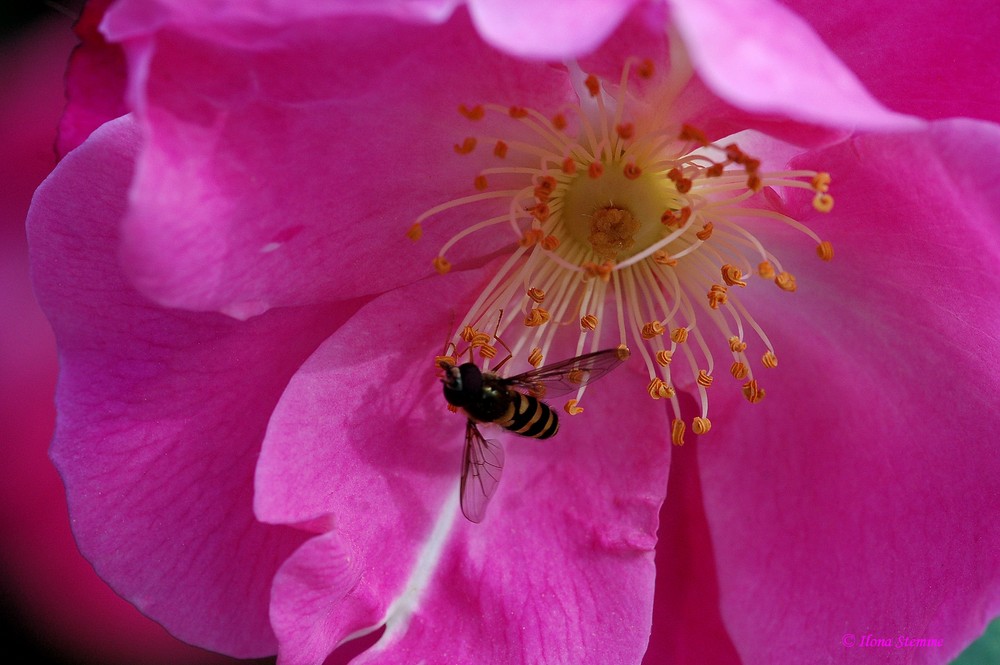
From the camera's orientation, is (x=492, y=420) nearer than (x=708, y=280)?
Yes

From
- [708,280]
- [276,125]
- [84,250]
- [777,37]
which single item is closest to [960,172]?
[777,37]

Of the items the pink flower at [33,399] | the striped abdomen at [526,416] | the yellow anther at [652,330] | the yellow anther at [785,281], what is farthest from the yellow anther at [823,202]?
the pink flower at [33,399]

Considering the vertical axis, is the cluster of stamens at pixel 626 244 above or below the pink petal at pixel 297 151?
below

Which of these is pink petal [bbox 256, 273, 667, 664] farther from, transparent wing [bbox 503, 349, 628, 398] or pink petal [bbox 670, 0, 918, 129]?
pink petal [bbox 670, 0, 918, 129]

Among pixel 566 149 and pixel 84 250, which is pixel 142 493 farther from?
pixel 566 149

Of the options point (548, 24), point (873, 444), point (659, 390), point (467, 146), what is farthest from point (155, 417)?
point (873, 444)

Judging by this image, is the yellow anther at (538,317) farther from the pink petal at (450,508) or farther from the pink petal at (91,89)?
the pink petal at (91,89)
